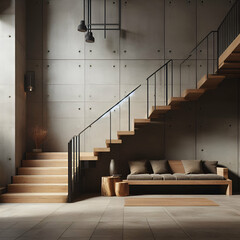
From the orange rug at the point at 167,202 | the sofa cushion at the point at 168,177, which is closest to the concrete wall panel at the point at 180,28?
the sofa cushion at the point at 168,177

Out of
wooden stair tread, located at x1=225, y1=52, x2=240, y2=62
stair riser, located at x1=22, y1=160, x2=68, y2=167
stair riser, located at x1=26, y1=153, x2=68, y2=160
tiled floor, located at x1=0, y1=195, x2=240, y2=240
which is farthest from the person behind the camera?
stair riser, located at x1=26, y1=153, x2=68, y2=160

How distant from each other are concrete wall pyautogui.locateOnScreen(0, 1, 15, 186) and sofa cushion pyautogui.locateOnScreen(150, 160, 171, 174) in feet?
12.0

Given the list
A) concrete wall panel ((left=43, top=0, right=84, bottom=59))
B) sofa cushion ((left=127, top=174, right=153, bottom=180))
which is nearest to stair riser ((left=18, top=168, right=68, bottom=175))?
sofa cushion ((left=127, top=174, right=153, bottom=180))

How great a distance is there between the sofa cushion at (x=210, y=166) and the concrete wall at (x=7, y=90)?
16.8ft

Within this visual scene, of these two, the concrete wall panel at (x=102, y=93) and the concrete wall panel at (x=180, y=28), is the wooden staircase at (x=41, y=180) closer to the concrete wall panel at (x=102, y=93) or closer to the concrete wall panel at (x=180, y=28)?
the concrete wall panel at (x=102, y=93)

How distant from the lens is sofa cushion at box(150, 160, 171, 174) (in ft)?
30.0

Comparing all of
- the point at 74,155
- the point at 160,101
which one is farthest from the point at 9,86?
the point at 160,101

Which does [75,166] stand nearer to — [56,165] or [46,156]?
[56,165]

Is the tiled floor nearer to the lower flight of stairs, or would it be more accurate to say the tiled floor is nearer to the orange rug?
the orange rug

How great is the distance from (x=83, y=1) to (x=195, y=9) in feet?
10.8

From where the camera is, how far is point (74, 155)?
8125 mm

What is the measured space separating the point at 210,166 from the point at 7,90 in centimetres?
578

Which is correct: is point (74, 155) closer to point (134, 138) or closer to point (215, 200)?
point (134, 138)

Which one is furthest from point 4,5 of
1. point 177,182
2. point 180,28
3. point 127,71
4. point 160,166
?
point 177,182
